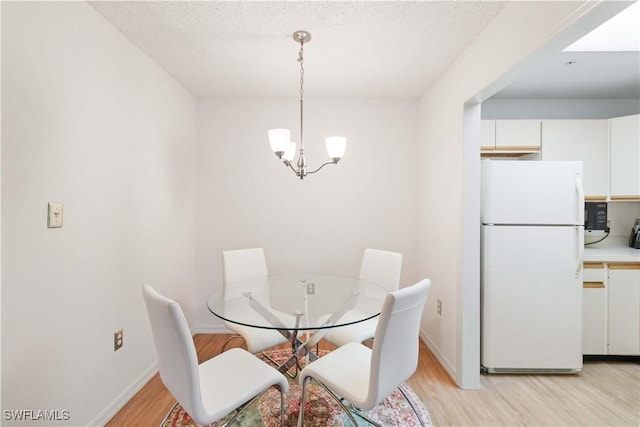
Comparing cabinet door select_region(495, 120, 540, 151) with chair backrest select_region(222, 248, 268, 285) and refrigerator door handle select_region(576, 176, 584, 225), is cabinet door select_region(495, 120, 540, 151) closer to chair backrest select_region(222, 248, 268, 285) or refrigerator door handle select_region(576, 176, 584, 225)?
refrigerator door handle select_region(576, 176, 584, 225)

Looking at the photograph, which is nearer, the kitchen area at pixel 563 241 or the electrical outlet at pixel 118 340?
the electrical outlet at pixel 118 340

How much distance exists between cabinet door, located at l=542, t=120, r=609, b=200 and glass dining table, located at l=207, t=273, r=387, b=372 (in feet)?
7.11

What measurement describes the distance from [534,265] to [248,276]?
2.31m

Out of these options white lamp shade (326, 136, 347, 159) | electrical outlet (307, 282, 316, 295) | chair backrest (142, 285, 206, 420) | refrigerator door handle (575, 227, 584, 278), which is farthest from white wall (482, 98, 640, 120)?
chair backrest (142, 285, 206, 420)

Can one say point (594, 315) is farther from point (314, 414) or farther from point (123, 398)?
point (123, 398)

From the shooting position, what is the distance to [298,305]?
1846 millimetres

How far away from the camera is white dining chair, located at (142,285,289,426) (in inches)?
43.6

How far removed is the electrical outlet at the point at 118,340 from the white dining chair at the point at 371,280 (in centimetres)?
136

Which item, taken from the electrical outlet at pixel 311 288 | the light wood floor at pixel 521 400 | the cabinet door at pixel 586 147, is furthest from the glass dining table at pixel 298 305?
the cabinet door at pixel 586 147

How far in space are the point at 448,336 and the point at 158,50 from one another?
3.15m

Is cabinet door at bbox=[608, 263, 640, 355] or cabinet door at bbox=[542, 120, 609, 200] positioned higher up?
cabinet door at bbox=[542, 120, 609, 200]

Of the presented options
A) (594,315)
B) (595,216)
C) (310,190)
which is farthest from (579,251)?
(310,190)

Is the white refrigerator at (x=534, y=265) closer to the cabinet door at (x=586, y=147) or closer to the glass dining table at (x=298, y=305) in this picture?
the cabinet door at (x=586, y=147)

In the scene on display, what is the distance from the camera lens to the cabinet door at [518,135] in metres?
2.63
